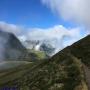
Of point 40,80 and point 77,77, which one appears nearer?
point 77,77

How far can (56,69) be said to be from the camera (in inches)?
3716

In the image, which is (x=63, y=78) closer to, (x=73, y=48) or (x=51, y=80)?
(x=51, y=80)

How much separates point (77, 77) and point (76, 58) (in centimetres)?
2346

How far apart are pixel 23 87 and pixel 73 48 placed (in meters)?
44.5

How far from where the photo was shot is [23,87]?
87.6m

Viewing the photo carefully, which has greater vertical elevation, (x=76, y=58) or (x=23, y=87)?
(x=76, y=58)

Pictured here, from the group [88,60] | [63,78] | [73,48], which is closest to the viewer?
[63,78]

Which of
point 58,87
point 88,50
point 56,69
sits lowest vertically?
point 58,87

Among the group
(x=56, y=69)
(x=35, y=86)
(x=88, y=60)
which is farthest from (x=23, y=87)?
(x=88, y=60)

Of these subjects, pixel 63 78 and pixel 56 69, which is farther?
pixel 56 69

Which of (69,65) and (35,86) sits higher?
(69,65)

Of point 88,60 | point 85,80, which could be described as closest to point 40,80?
point 85,80

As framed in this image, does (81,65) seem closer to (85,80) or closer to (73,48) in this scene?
(85,80)

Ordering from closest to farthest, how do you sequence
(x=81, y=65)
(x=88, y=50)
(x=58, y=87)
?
(x=58, y=87)
(x=81, y=65)
(x=88, y=50)
